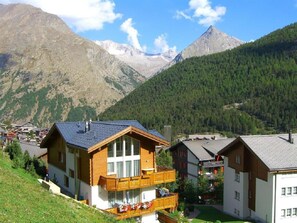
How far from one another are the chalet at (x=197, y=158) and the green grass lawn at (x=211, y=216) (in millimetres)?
13026

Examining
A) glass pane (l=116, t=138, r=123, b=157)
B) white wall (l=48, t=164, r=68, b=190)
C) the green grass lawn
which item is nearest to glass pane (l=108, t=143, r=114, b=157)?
glass pane (l=116, t=138, r=123, b=157)

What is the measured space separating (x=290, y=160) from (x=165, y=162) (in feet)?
104

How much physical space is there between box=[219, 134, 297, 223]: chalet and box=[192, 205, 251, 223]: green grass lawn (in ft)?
3.04

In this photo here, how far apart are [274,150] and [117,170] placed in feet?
51.8

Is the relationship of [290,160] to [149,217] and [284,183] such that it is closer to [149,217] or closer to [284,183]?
[284,183]

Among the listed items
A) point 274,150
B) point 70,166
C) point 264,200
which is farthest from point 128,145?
point 274,150

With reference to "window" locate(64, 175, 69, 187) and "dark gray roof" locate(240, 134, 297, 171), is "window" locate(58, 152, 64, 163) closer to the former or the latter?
"window" locate(64, 175, 69, 187)

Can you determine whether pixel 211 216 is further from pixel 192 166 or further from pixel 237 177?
pixel 192 166

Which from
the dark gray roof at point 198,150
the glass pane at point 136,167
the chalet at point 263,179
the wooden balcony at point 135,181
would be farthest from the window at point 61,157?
the dark gray roof at point 198,150

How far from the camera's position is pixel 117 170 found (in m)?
30.7

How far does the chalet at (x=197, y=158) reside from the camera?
6062 centimetres

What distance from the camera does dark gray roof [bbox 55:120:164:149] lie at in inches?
1166

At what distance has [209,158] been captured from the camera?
2393 inches

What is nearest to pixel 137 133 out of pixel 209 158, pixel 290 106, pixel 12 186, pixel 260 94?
pixel 12 186
